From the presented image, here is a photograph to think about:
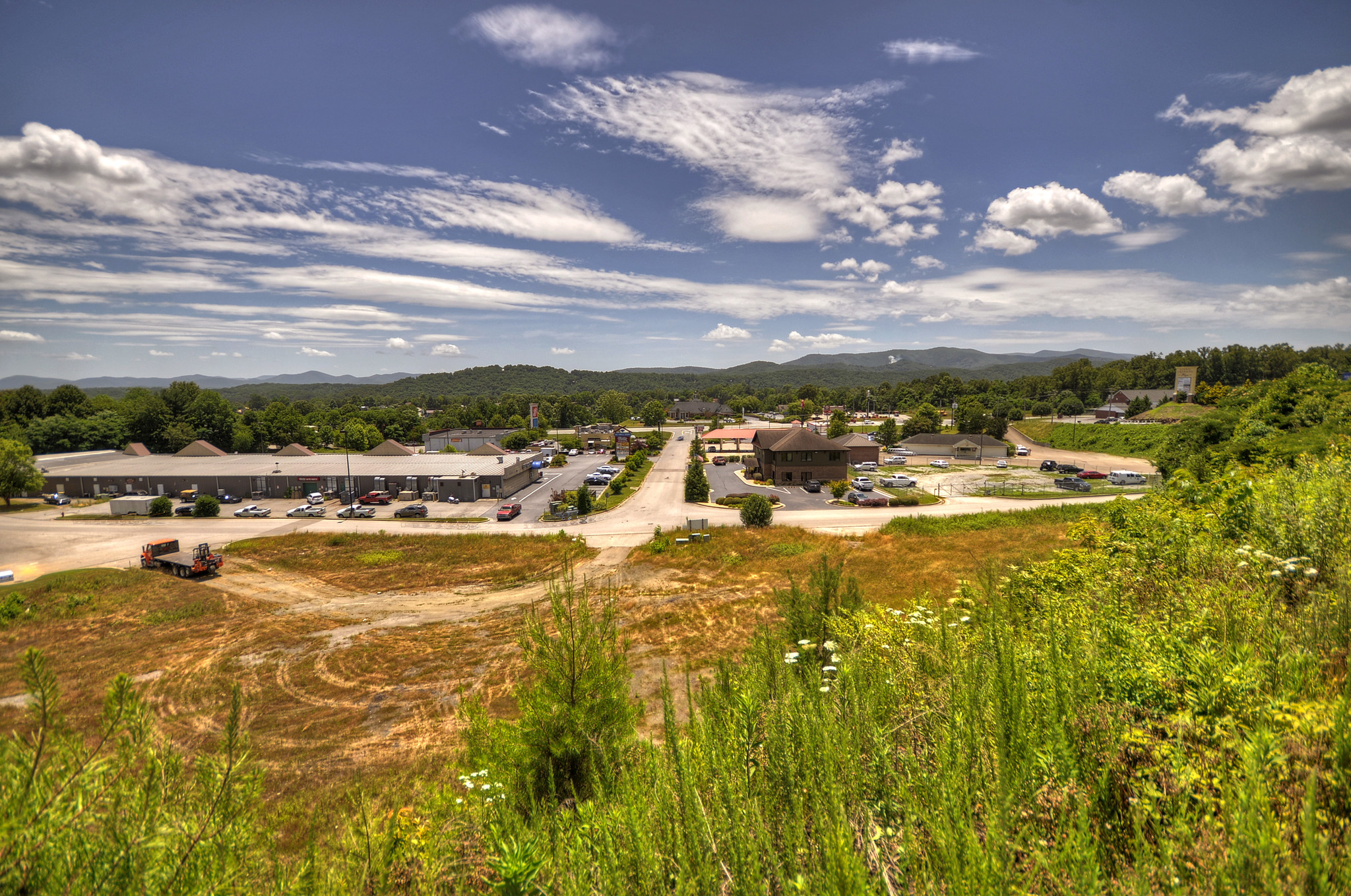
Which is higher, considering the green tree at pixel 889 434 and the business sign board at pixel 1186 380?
the business sign board at pixel 1186 380

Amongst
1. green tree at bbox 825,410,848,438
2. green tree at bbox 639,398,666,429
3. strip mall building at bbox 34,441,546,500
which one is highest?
green tree at bbox 639,398,666,429

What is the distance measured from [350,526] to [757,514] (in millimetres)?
27662

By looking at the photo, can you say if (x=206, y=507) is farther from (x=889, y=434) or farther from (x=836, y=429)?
(x=889, y=434)

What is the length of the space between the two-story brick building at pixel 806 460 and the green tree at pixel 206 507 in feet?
146

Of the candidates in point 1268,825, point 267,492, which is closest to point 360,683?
point 1268,825

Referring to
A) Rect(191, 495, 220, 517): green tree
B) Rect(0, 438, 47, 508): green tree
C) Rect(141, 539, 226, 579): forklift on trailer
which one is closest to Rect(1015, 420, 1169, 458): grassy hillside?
Rect(141, 539, 226, 579): forklift on trailer

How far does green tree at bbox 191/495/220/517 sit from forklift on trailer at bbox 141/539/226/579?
13.3 metres

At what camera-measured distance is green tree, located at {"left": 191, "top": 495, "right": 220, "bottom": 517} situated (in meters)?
38.1

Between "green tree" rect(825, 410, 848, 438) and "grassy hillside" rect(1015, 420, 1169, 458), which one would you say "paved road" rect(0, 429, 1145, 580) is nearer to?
"grassy hillside" rect(1015, 420, 1169, 458)

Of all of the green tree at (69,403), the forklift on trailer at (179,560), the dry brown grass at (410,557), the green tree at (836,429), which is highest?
the green tree at (69,403)

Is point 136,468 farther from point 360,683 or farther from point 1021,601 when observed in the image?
point 1021,601

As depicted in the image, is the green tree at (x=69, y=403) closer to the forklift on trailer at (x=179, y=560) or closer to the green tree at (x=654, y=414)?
the forklift on trailer at (x=179, y=560)

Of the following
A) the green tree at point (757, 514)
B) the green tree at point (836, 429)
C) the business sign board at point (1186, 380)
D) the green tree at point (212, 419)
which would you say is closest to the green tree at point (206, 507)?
the green tree at point (757, 514)

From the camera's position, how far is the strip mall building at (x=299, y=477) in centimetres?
4381
